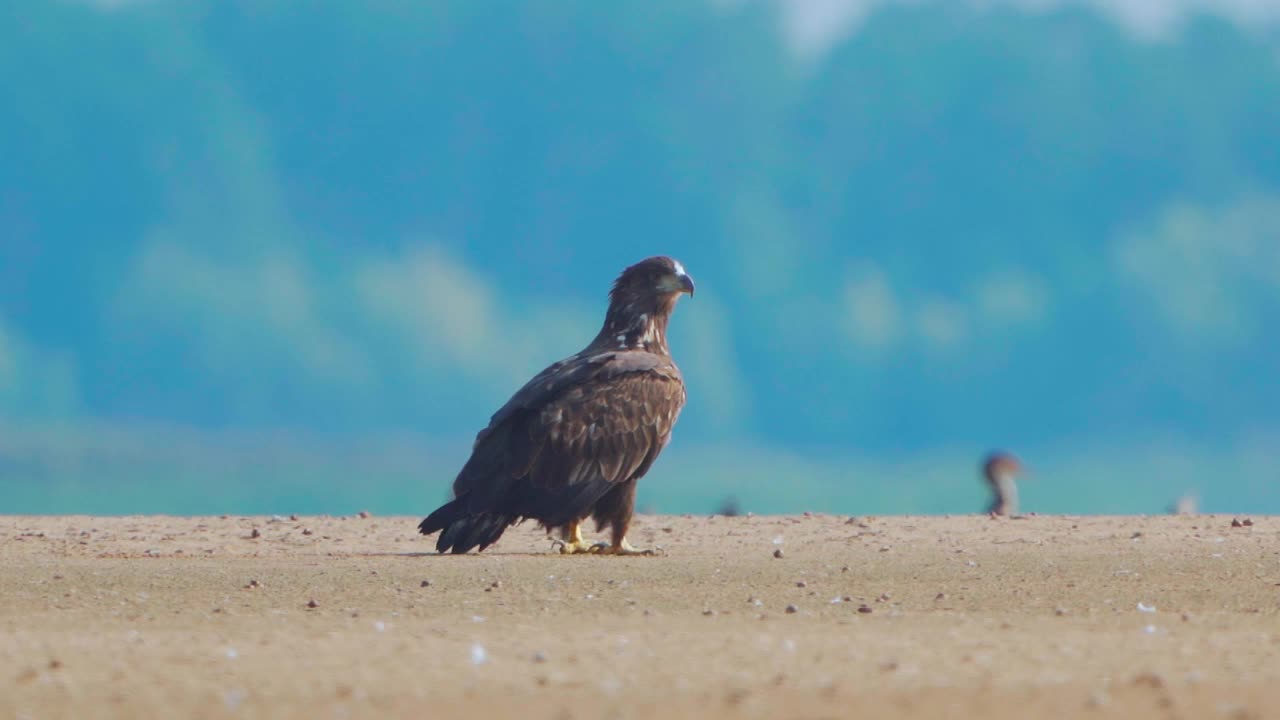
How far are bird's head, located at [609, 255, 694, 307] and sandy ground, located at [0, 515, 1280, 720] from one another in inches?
87.8

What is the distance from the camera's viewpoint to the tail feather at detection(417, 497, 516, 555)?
13.6 metres

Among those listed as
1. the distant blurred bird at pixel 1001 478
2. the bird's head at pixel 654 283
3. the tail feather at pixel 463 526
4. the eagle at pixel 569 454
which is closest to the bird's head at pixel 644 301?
the bird's head at pixel 654 283

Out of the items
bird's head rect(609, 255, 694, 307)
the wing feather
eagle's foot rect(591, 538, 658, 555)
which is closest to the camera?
the wing feather

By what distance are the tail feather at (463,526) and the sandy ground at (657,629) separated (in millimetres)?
200

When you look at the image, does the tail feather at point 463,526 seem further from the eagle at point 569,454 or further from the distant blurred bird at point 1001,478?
the distant blurred bird at point 1001,478

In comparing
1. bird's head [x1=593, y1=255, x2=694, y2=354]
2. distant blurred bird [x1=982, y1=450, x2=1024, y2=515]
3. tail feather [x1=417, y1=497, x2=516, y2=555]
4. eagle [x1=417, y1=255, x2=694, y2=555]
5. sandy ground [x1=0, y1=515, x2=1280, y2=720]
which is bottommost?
sandy ground [x1=0, y1=515, x2=1280, y2=720]

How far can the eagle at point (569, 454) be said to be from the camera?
13555 millimetres

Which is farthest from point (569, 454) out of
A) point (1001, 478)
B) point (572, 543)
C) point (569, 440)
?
point (1001, 478)

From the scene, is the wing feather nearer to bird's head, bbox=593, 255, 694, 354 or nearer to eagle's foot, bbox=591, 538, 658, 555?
eagle's foot, bbox=591, 538, 658, 555

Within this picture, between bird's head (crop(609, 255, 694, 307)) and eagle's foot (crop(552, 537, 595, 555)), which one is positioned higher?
bird's head (crop(609, 255, 694, 307))

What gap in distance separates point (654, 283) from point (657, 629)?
6.54 m

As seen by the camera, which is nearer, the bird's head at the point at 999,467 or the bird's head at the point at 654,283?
the bird's head at the point at 654,283

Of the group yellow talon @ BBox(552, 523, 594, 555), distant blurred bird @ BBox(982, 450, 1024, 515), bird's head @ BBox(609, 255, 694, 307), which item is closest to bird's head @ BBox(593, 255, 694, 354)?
bird's head @ BBox(609, 255, 694, 307)

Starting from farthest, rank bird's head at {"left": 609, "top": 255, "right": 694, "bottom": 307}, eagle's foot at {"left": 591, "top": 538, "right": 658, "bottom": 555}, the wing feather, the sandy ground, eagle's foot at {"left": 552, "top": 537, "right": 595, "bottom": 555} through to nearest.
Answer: bird's head at {"left": 609, "top": 255, "right": 694, "bottom": 307}, eagle's foot at {"left": 552, "top": 537, "right": 595, "bottom": 555}, eagle's foot at {"left": 591, "top": 538, "right": 658, "bottom": 555}, the wing feather, the sandy ground
